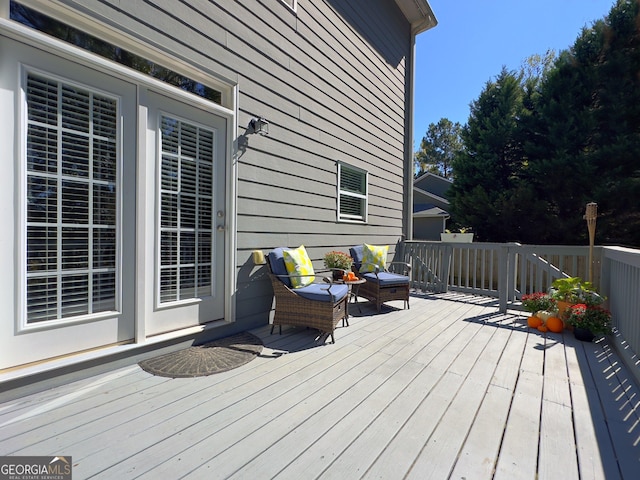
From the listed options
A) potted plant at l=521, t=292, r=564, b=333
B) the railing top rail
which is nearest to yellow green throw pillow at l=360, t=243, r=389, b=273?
potted plant at l=521, t=292, r=564, b=333

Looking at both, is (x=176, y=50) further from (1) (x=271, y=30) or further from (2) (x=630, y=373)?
(2) (x=630, y=373)

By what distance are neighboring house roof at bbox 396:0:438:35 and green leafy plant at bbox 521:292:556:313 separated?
18.4 ft

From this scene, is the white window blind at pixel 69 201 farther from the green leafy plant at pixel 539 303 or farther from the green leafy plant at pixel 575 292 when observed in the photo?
the green leafy plant at pixel 575 292

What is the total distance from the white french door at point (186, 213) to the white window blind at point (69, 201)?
1.00 feet

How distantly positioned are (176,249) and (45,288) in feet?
2.93

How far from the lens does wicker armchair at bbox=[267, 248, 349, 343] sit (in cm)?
292

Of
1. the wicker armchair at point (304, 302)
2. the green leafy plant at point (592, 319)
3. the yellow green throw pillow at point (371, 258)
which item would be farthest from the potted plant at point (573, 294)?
the wicker armchair at point (304, 302)

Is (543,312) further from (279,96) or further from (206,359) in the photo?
(279,96)

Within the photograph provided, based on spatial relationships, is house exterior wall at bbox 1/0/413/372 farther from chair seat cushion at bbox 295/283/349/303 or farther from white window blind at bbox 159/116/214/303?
chair seat cushion at bbox 295/283/349/303

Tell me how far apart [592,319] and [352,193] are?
3.27m

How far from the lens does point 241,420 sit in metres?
1.66

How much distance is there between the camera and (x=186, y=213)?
2.75 metres

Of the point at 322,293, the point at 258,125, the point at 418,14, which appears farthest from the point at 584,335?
the point at 418,14

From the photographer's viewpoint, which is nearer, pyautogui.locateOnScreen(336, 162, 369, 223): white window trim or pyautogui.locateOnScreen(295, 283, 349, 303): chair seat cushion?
pyautogui.locateOnScreen(295, 283, 349, 303): chair seat cushion
